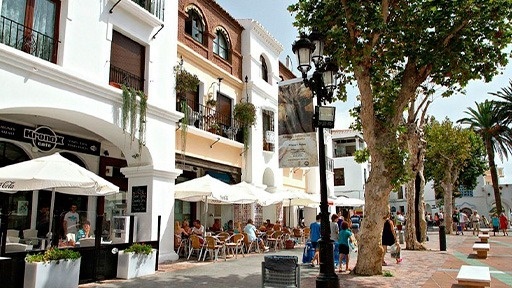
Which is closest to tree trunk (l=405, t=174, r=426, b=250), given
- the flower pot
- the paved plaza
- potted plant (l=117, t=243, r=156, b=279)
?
the paved plaza

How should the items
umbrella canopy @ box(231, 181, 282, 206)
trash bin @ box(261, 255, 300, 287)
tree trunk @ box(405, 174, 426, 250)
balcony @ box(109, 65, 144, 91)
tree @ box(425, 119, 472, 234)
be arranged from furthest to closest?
tree @ box(425, 119, 472, 234) → tree trunk @ box(405, 174, 426, 250) → umbrella canopy @ box(231, 181, 282, 206) → balcony @ box(109, 65, 144, 91) → trash bin @ box(261, 255, 300, 287)

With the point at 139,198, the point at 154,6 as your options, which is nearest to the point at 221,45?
the point at 154,6

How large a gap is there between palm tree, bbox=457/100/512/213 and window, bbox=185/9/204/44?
30.4 meters

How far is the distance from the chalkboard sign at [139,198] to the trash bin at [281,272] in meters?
6.73

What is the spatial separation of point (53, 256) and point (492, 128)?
3961 centimetres

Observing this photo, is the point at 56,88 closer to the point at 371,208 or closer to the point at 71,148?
the point at 71,148

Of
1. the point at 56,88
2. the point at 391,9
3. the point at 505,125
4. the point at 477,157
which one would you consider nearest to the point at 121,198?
the point at 56,88

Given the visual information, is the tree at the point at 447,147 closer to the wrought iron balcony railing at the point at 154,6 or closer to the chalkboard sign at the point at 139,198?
the wrought iron balcony railing at the point at 154,6

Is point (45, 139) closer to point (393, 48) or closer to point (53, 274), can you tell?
point (53, 274)

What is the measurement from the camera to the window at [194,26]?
17.1 m

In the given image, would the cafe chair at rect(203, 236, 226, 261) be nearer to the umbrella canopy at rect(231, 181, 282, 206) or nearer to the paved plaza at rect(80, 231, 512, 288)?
the paved plaza at rect(80, 231, 512, 288)

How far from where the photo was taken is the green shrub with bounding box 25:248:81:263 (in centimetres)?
818

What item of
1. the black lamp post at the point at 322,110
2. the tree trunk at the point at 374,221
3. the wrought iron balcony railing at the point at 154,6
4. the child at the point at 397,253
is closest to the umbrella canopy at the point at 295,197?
the child at the point at 397,253

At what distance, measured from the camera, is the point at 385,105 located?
12.2 m
